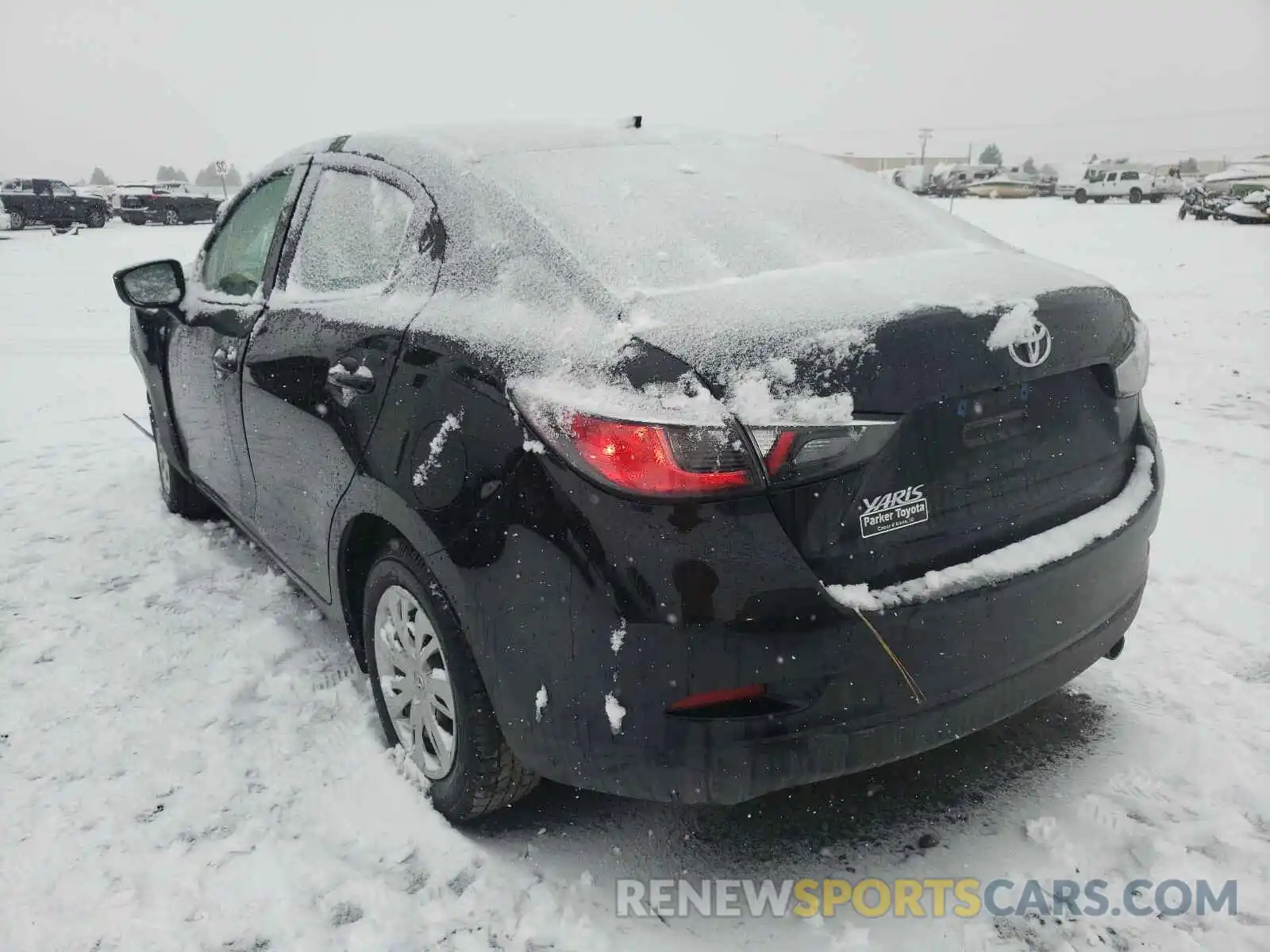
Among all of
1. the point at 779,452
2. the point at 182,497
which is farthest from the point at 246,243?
the point at 779,452

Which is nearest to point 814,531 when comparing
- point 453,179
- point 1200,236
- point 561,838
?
point 561,838

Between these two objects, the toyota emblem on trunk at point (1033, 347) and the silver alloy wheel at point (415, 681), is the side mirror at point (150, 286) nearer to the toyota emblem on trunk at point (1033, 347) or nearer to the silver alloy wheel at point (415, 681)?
the silver alloy wheel at point (415, 681)

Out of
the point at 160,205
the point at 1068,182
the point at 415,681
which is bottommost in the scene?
the point at 1068,182

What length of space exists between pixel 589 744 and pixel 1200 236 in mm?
22317

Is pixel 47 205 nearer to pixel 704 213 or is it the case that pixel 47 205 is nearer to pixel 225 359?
pixel 225 359

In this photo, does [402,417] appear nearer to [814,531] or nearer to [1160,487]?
[814,531]

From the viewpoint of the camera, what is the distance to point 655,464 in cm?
167

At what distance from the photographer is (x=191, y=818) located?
95.7 inches

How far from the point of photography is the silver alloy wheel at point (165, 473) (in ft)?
15.3

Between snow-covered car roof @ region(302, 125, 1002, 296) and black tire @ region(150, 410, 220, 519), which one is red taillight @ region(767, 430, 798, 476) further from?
black tire @ region(150, 410, 220, 519)

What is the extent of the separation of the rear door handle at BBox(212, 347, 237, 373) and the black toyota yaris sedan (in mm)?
626

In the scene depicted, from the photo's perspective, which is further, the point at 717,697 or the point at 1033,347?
the point at 1033,347

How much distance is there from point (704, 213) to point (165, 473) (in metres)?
3.62

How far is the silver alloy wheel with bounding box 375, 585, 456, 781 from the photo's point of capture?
7.45 ft
